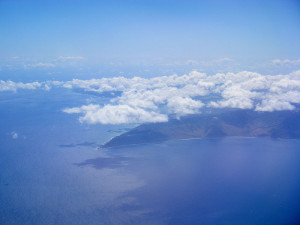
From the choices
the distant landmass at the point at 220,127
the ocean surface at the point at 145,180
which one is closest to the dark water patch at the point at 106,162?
the ocean surface at the point at 145,180

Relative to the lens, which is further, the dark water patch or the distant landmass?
the distant landmass

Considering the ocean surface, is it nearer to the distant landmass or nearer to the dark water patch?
the dark water patch

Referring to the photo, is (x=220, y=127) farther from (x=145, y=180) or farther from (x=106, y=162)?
(x=145, y=180)

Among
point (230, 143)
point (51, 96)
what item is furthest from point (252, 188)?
point (51, 96)

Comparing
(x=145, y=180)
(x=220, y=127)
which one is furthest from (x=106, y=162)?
(x=220, y=127)

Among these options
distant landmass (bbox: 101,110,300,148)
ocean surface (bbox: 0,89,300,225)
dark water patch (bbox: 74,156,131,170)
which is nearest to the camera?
ocean surface (bbox: 0,89,300,225)

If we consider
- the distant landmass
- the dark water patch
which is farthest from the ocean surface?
the distant landmass
